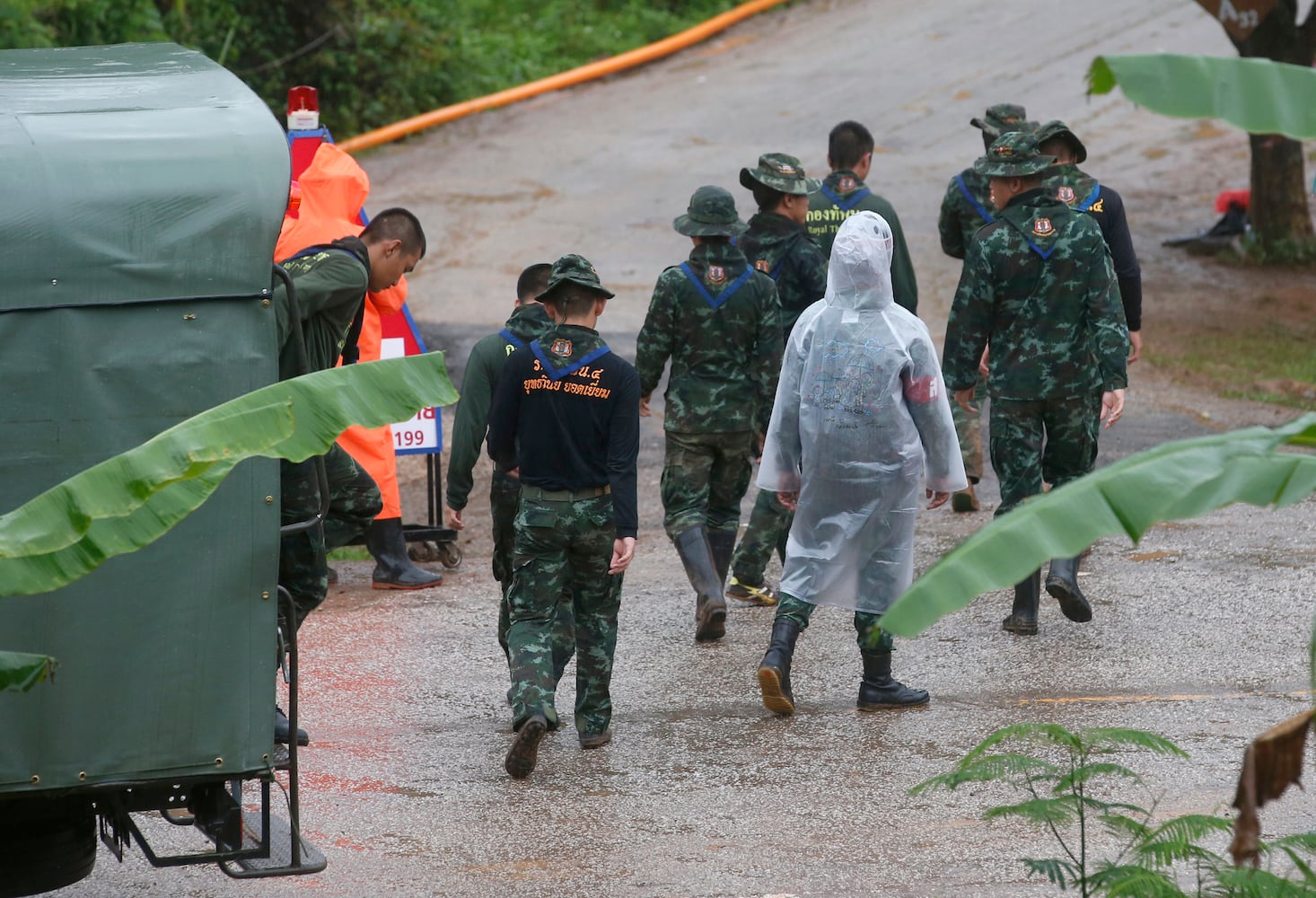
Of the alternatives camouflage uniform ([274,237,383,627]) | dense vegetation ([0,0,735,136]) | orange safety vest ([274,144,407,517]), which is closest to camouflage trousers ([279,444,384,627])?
camouflage uniform ([274,237,383,627])

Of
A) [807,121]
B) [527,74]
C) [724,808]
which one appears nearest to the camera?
[724,808]

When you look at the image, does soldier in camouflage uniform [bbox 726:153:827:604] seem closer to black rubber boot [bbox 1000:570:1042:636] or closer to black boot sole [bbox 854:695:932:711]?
black rubber boot [bbox 1000:570:1042:636]

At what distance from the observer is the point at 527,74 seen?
23.0 metres

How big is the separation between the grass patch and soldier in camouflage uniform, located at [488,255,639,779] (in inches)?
295

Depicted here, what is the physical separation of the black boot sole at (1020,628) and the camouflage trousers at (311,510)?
3373 millimetres

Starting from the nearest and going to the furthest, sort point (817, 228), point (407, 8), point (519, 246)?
point (817, 228)
point (519, 246)
point (407, 8)

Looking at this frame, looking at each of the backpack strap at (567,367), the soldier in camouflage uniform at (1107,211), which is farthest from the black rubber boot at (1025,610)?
the backpack strap at (567,367)

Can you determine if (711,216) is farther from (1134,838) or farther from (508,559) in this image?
(1134,838)

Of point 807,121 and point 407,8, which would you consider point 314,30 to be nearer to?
point 407,8

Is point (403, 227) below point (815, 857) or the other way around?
the other way around

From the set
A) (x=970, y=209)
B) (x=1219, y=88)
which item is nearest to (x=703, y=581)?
(x=970, y=209)

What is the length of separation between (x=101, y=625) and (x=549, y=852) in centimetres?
199

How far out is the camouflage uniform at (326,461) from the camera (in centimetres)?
526

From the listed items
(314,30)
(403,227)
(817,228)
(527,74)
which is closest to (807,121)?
(527,74)
